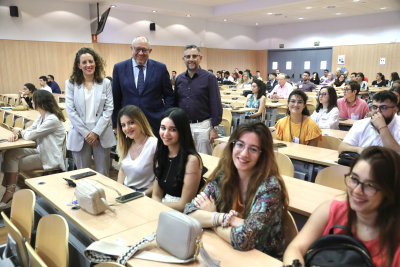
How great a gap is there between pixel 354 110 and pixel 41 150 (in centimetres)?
500

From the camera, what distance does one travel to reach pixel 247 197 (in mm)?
1784

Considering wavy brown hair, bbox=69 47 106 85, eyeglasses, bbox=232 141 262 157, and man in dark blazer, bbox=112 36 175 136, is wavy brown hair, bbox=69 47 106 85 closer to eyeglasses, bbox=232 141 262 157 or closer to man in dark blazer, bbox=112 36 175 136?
man in dark blazer, bbox=112 36 175 136

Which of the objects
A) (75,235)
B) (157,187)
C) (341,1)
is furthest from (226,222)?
(341,1)

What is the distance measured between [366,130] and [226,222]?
229 centimetres

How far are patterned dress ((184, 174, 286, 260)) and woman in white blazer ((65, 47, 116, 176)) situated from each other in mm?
2211

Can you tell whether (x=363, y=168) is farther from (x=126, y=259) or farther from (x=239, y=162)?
(x=126, y=259)

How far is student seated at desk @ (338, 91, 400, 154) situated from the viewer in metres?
3.06

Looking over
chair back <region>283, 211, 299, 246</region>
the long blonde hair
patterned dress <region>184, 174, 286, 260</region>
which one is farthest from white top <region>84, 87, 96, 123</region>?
chair back <region>283, 211, 299, 246</region>

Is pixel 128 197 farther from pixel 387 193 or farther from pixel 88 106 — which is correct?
pixel 387 193

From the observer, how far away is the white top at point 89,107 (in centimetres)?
333

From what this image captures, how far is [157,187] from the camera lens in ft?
8.17

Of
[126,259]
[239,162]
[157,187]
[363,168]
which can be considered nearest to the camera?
[363,168]

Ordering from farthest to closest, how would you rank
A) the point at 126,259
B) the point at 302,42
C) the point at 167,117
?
the point at 302,42 → the point at 167,117 → the point at 126,259

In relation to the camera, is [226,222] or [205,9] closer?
[226,222]
